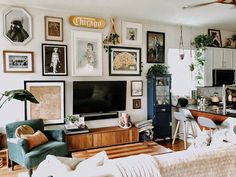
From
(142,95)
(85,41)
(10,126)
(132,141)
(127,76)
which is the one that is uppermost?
(85,41)

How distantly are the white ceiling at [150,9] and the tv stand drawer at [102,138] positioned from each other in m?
2.35

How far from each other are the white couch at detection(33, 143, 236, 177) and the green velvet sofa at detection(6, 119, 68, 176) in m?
1.60

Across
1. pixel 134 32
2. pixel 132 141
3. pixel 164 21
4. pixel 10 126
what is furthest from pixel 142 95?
pixel 10 126

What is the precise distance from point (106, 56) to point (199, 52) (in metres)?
2.49

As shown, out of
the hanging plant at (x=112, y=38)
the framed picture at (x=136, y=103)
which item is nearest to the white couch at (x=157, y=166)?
the framed picture at (x=136, y=103)

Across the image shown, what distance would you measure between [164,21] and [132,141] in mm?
2759

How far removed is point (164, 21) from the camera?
502 centimetres

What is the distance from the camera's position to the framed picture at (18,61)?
154 inches

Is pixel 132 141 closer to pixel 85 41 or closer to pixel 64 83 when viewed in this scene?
pixel 64 83

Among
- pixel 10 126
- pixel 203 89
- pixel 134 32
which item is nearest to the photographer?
pixel 10 126

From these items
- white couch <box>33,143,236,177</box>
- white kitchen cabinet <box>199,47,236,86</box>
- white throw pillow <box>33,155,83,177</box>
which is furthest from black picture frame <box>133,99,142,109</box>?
white throw pillow <box>33,155,83,177</box>

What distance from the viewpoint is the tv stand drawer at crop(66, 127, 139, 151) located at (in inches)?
161

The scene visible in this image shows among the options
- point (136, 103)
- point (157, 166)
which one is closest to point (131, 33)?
point (136, 103)

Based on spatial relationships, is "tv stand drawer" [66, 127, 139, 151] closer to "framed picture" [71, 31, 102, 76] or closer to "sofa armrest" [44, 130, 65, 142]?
"sofa armrest" [44, 130, 65, 142]
